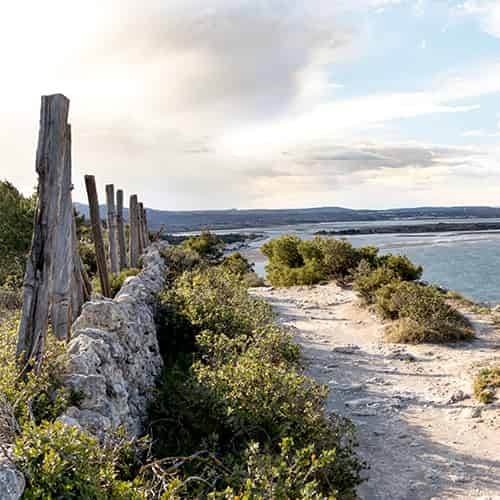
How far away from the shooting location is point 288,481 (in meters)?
2.91

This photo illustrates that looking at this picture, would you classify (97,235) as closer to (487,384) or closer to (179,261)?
(487,384)

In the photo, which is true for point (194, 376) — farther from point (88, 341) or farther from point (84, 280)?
point (84, 280)

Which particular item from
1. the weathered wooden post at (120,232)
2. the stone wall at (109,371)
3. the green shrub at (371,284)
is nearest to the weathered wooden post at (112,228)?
the weathered wooden post at (120,232)

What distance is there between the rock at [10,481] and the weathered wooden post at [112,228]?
28.7ft

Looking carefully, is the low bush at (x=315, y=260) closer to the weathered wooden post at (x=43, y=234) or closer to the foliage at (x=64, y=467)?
the weathered wooden post at (x=43, y=234)

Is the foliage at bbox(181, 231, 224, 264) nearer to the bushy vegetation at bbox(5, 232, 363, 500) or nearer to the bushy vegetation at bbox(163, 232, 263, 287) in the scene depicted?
the bushy vegetation at bbox(163, 232, 263, 287)

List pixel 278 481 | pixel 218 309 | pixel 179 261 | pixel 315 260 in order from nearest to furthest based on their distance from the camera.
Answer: pixel 278 481 < pixel 218 309 < pixel 179 261 < pixel 315 260

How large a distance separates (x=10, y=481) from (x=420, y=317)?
29.1 ft

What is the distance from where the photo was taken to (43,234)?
4133mm

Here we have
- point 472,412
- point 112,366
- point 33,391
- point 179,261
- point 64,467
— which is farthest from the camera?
point 179,261

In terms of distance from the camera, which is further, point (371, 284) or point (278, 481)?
point (371, 284)

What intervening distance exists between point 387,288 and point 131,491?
32.2ft

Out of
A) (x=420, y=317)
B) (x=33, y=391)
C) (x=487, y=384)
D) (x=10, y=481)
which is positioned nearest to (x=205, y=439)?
(x=33, y=391)

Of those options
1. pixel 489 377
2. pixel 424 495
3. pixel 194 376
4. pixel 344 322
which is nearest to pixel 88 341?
pixel 194 376
